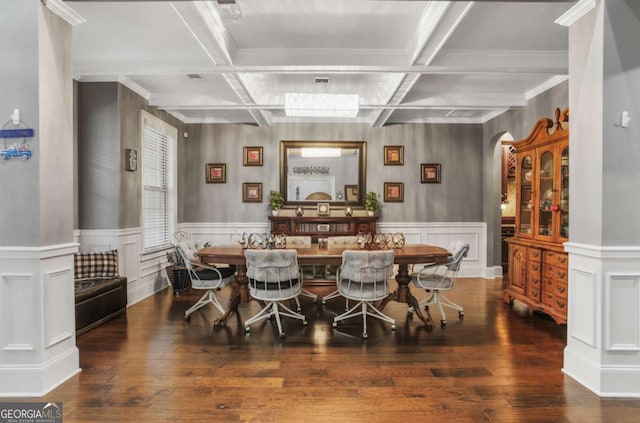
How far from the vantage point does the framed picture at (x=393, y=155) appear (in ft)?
22.6

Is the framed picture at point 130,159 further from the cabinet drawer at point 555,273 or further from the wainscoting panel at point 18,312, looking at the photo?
the cabinet drawer at point 555,273

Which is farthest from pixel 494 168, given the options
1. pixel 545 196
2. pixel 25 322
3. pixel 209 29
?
pixel 25 322

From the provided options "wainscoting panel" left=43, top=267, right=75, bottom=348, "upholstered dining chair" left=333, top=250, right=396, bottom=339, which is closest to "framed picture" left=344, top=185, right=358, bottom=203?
"upholstered dining chair" left=333, top=250, right=396, bottom=339

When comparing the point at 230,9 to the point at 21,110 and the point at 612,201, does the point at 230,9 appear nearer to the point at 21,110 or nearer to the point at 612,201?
the point at 21,110

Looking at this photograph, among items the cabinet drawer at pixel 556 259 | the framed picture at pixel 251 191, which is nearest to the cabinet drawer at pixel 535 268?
the cabinet drawer at pixel 556 259

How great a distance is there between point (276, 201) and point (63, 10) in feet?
14.3

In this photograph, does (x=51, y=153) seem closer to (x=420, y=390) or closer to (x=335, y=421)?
(x=335, y=421)

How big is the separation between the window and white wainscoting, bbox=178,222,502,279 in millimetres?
632

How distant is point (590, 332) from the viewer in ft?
8.89

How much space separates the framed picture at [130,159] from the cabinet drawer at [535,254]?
5.00m

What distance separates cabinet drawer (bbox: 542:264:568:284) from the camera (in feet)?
12.6

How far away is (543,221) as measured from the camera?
4.41 meters

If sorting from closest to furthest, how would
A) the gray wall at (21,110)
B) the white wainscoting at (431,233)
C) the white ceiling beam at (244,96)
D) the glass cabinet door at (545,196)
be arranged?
the gray wall at (21,110)
the glass cabinet door at (545,196)
the white ceiling beam at (244,96)
the white wainscoting at (431,233)

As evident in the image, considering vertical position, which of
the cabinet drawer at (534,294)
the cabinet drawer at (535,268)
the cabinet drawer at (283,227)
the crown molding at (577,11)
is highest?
the crown molding at (577,11)
